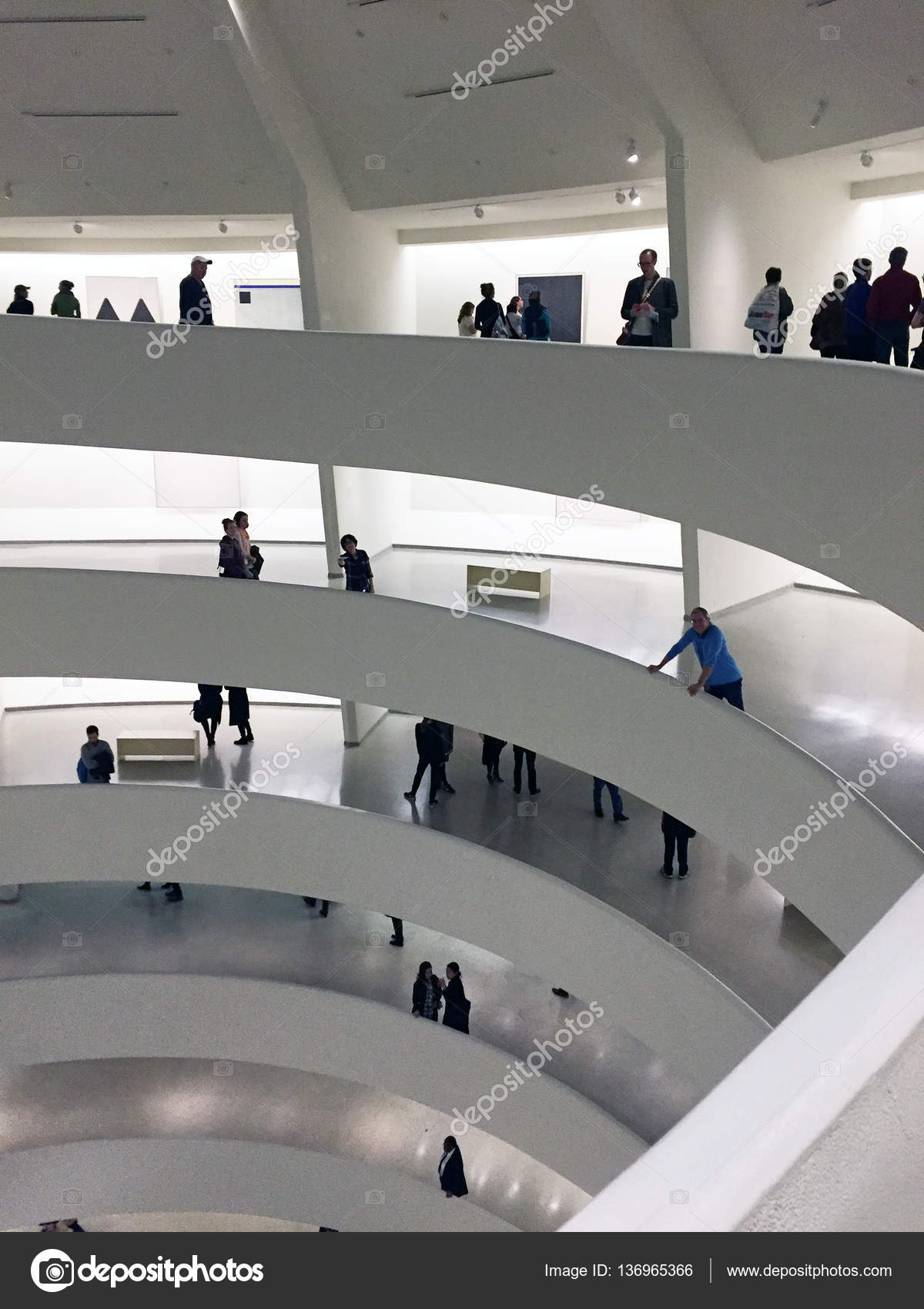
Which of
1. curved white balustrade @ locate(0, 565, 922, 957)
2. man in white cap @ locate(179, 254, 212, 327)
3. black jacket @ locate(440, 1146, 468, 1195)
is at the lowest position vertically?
black jacket @ locate(440, 1146, 468, 1195)

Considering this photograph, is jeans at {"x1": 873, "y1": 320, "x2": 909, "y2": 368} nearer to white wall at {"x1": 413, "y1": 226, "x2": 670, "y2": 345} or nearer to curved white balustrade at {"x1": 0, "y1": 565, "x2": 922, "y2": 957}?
curved white balustrade at {"x1": 0, "y1": 565, "x2": 922, "y2": 957}

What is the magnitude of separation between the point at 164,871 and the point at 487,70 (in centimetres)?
1197

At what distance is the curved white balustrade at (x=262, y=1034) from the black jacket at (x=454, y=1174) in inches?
23.9

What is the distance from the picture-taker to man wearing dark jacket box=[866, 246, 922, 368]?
33.9ft

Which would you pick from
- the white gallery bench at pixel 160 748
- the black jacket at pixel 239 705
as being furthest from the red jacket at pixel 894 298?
the white gallery bench at pixel 160 748

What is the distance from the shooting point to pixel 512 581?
17.8 m

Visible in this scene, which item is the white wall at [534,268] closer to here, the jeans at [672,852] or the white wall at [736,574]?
the white wall at [736,574]

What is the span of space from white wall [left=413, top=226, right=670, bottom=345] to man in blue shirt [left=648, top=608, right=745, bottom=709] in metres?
8.19

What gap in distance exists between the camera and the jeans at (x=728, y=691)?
11688 millimetres

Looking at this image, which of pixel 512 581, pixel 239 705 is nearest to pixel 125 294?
pixel 239 705

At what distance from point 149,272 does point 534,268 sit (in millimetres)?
7295

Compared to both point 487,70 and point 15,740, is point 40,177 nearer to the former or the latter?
point 487,70

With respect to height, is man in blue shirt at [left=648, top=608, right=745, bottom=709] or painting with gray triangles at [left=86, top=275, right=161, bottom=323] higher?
painting with gray triangles at [left=86, top=275, right=161, bottom=323]
